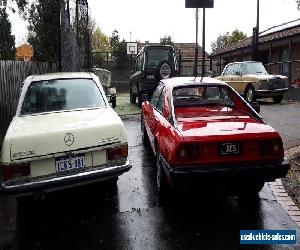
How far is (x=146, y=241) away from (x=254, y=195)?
1968 millimetres

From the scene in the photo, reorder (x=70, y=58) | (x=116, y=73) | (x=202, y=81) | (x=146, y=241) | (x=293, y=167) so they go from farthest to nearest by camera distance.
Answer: (x=116, y=73) → (x=70, y=58) → (x=293, y=167) → (x=202, y=81) → (x=146, y=241)

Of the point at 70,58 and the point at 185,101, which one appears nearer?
the point at 185,101

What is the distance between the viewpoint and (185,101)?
20.7 feet

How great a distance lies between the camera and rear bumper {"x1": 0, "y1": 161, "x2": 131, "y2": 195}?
4508 millimetres

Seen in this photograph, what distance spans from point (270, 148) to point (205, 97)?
1974 mm

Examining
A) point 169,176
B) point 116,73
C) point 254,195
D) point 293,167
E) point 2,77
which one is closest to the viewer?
point 169,176

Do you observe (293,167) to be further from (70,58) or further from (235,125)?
(70,58)

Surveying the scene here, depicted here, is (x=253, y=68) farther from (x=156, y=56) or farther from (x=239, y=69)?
(x=156, y=56)

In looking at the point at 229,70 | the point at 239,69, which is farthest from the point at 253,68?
the point at 229,70

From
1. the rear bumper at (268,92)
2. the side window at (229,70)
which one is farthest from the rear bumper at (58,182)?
the side window at (229,70)

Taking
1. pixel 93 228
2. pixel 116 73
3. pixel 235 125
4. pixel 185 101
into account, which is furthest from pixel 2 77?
pixel 116 73

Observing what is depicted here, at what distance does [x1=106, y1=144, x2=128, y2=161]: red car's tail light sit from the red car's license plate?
4.30ft

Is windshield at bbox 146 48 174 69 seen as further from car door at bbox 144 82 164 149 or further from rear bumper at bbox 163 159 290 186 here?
rear bumper at bbox 163 159 290 186

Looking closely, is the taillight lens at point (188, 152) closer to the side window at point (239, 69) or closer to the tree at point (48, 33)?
the side window at point (239, 69)
